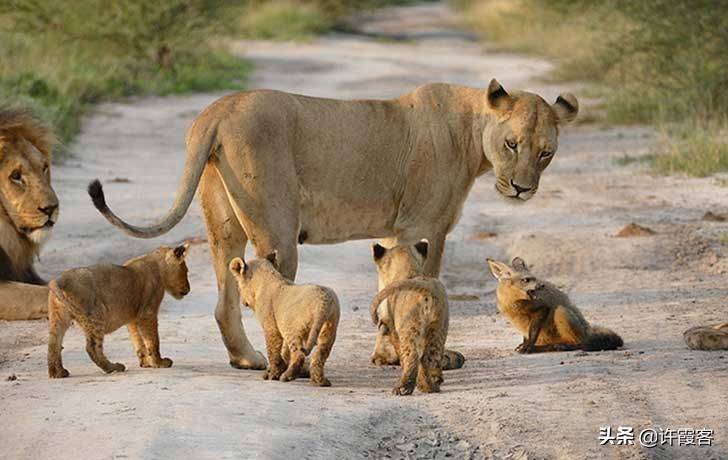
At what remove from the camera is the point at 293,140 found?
22.9 ft

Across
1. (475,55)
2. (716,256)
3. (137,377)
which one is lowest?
(475,55)

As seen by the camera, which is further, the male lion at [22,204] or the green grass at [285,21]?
the green grass at [285,21]

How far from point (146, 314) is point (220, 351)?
2.66 feet

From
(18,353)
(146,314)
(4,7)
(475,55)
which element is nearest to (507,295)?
(146,314)

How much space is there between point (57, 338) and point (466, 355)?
2170 millimetres

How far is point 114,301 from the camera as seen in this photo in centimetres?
662

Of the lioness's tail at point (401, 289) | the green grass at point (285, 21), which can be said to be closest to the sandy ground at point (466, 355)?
the lioness's tail at point (401, 289)

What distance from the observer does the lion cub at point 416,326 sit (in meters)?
6.20

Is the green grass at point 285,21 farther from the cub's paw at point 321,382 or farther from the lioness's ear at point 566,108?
the cub's paw at point 321,382

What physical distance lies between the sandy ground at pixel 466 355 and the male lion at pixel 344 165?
2.15ft

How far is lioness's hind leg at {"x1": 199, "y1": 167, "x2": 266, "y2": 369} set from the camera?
22.8ft

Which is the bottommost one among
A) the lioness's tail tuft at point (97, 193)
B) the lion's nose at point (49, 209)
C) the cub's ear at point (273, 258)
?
the lion's nose at point (49, 209)

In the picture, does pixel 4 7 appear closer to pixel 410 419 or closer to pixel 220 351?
pixel 220 351

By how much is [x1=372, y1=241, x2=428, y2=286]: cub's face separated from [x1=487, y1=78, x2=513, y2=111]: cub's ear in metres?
0.88
